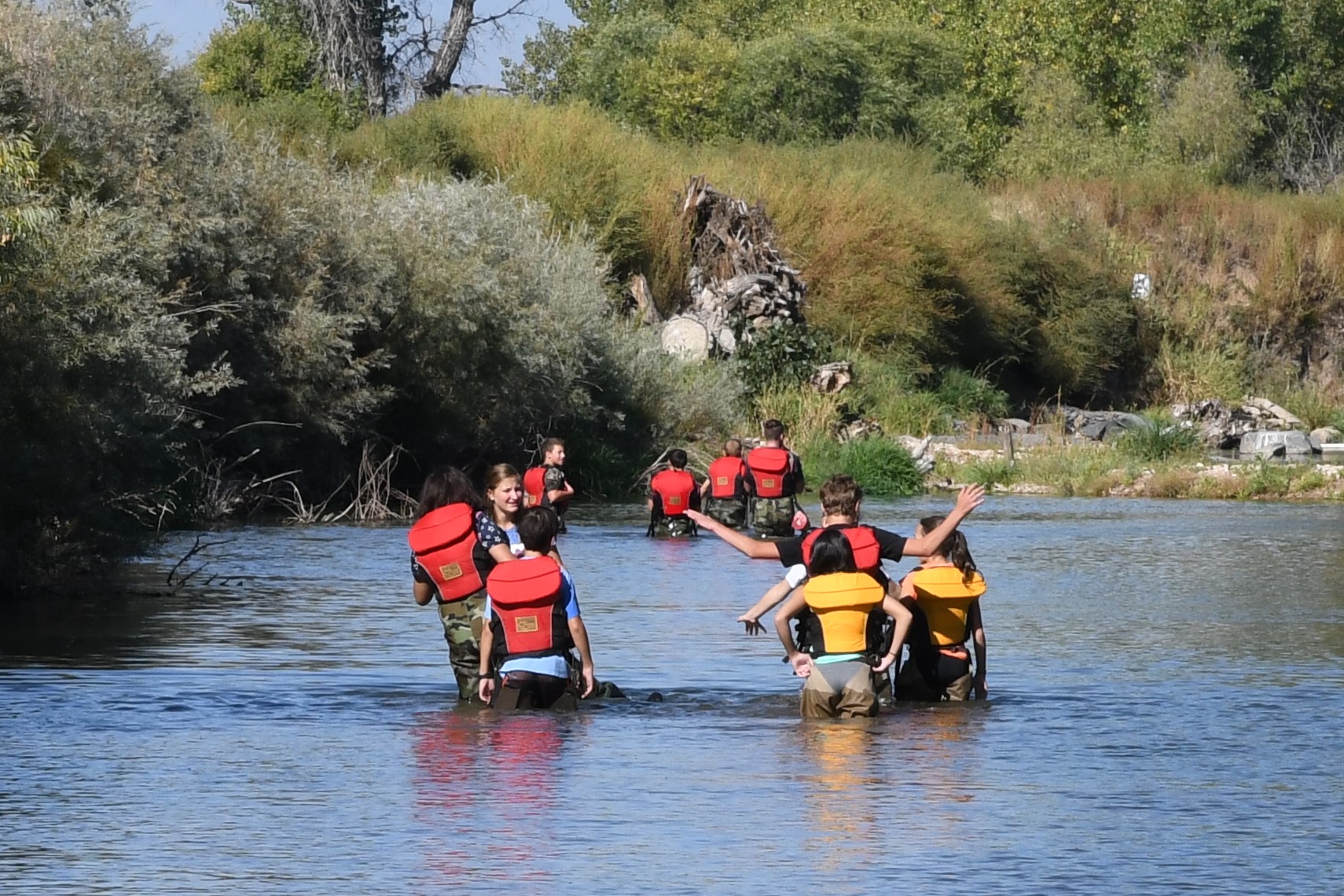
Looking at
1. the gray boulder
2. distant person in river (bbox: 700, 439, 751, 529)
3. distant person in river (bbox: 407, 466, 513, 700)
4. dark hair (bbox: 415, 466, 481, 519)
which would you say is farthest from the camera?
the gray boulder

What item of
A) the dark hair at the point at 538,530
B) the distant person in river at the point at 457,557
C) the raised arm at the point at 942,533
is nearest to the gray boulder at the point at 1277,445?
the raised arm at the point at 942,533

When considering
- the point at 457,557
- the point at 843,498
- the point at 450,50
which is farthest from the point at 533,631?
the point at 450,50

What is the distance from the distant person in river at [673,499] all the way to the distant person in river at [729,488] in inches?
9.5

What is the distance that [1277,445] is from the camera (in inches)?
1748

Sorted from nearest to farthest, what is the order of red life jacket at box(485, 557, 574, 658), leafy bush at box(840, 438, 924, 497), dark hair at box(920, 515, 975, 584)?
1. red life jacket at box(485, 557, 574, 658)
2. dark hair at box(920, 515, 975, 584)
3. leafy bush at box(840, 438, 924, 497)

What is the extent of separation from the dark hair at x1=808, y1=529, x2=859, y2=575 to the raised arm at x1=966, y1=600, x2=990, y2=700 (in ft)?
3.40

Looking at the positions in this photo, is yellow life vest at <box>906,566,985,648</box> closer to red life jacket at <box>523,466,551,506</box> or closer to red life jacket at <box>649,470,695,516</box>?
red life jacket at <box>523,466,551,506</box>

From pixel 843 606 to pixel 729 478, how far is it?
14.6m

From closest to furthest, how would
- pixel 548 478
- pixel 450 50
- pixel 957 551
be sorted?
pixel 957 551 < pixel 548 478 < pixel 450 50

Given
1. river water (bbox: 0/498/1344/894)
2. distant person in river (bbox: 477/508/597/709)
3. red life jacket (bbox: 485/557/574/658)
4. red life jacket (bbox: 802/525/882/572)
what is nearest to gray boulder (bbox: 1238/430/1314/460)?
river water (bbox: 0/498/1344/894)

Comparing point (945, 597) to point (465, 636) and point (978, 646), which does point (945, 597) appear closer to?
point (978, 646)

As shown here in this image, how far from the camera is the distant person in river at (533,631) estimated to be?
40.0 feet

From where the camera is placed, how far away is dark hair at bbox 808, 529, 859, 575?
12242 mm

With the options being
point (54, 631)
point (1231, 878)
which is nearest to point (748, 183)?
point (54, 631)
